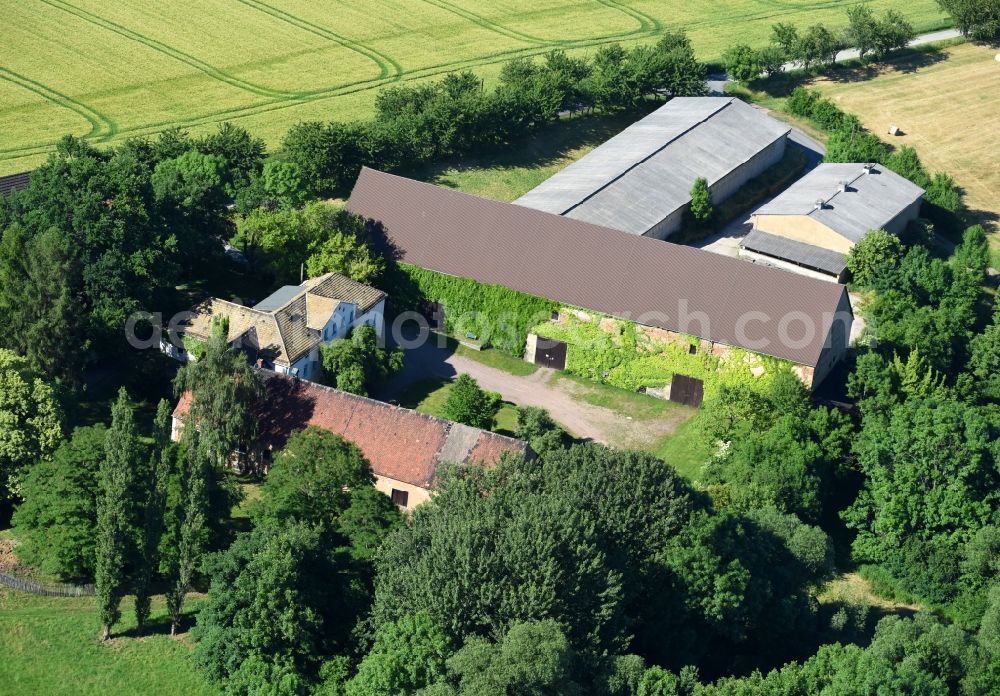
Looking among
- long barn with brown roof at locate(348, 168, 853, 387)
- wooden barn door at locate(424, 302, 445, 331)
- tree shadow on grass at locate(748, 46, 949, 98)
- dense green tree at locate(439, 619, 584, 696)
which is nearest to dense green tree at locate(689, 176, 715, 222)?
long barn with brown roof at locate(348, 168, 853, 387)

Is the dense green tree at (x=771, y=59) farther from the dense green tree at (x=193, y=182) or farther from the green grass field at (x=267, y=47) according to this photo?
the dense green tree at (x=193, y=182)

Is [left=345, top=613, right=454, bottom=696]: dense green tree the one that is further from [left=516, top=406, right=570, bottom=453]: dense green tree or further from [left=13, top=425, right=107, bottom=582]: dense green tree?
[left=516, top=406, right=570, bottom=453]: dense green tree

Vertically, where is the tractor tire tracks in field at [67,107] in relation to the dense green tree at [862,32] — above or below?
below

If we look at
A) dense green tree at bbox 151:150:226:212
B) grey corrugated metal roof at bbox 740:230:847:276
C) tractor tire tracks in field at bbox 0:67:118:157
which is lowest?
tractor tire tracks in field at bbox 0:67:118:157

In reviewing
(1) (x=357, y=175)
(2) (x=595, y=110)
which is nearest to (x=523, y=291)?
(1) (x=357, y=175)

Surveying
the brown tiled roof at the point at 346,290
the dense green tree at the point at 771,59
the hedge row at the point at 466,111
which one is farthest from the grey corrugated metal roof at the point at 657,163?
the brown tiled roof at the point at 346,290

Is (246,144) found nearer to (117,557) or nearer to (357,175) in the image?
(357,175)
